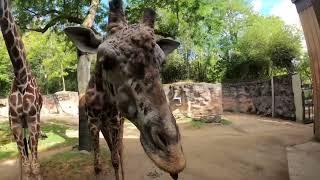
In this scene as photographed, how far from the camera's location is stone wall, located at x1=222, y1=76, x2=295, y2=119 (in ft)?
58.3

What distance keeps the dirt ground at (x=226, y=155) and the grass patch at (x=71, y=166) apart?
0.59m

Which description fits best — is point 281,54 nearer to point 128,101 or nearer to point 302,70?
point 302,70

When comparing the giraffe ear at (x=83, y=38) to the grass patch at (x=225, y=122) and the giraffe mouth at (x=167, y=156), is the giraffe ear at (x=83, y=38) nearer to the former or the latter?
the giraffe mouth at (x=167, y=156)

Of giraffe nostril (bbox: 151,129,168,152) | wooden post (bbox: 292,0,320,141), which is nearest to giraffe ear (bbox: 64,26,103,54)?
giraffe nostril (bbox: 151,129,168,152)

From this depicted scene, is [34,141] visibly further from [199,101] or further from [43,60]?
[43,60]

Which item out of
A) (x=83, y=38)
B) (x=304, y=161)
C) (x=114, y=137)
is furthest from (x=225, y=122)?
(x=83, y=38)

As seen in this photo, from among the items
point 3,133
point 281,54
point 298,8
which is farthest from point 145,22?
point 281,54

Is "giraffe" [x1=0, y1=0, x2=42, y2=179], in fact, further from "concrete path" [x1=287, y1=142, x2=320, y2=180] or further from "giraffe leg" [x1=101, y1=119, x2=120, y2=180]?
"concrete path" [x1=287, y1=142, x2=320, y2=180]

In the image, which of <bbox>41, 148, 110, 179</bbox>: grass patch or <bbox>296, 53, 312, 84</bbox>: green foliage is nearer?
<bbox>41, 148, 110, 179</bbox>: grass patch

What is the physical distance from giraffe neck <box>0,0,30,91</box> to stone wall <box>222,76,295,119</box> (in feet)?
45.4

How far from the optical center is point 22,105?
534 cm

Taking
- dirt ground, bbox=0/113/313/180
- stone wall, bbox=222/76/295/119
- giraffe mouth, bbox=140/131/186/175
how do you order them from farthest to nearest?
stone wall, bbox=222/76/295/119 → dirt ground, bbox=0/113/313/180 → giraffe mouth, bbox=140/131/186/175

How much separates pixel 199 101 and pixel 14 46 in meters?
12.8

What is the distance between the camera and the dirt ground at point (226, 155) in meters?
8.27
